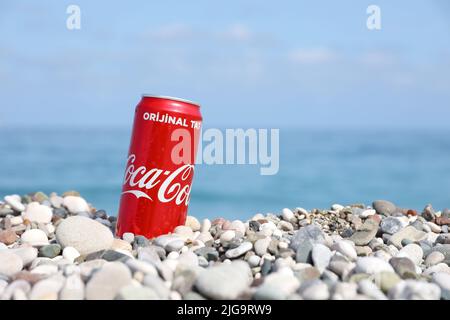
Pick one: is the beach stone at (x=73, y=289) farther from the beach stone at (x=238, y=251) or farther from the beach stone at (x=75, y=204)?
the beach stone at (x=75, y=204)

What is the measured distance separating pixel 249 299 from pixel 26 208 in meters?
2.90

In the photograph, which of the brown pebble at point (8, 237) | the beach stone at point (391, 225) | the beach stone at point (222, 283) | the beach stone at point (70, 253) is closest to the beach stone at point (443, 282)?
the beach stone at point (222, 283)

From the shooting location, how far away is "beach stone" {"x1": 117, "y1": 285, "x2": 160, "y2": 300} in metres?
2.23

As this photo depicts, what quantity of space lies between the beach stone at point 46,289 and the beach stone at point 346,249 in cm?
130

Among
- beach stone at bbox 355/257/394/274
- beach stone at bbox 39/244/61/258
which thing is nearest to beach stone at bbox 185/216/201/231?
beach stone at bbox 39/244/61/258

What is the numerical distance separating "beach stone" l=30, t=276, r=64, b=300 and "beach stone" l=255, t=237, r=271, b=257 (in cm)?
101

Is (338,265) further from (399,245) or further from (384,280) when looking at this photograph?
(399,245)

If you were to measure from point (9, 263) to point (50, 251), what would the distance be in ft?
1.07

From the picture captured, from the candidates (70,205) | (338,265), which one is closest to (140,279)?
(338,265)

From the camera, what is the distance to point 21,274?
2.65m

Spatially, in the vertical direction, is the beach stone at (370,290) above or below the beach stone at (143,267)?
below

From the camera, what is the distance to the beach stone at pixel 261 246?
3.06 m

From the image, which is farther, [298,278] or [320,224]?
[320,224]
